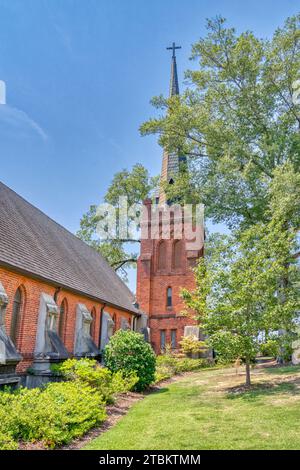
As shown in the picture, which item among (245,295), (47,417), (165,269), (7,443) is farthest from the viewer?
(165,269)

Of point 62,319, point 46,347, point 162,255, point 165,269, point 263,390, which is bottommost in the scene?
point 263,390

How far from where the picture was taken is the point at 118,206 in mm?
41062

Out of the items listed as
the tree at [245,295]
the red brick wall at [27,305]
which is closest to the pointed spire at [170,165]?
the red brick wall at [27,305]

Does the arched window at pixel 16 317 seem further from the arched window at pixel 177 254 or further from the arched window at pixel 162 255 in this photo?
the arched window at pixel 177 254

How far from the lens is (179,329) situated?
2925 cm

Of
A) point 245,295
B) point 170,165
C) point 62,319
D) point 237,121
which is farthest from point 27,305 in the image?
point 170,165

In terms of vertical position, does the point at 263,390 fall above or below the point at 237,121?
below

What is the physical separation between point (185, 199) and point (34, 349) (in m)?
13.5

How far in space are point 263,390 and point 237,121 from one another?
15667mm

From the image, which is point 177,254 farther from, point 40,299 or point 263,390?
point 263,390

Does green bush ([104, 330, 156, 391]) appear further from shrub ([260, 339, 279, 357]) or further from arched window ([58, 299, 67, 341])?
shrub ([260, 339, 279, 357])

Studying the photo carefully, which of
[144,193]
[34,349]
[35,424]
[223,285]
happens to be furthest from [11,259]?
[144,193]

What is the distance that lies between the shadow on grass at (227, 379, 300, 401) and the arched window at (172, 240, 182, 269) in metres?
16.6

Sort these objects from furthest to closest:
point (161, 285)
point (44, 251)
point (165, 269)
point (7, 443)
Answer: point (165, 269)
point (161, 285)
point (44, 251)
point (7, 443)
